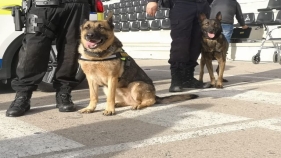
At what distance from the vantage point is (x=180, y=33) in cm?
558

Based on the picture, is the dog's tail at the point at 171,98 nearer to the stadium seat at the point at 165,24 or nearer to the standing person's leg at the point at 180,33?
the standing person's leg at the point at 180,33

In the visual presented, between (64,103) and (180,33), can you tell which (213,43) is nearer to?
(180,33)

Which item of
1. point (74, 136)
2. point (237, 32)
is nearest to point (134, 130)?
point (74, 136)

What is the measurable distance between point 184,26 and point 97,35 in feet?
6.31

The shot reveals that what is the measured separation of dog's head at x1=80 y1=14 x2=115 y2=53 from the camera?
3.95 m

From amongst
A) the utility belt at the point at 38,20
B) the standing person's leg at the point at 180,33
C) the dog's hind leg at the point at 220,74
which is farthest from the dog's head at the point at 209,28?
the utility belt at the point at 38,20

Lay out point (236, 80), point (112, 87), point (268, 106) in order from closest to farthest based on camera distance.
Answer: point (112, 87) < point (268, 106) < point (236, 80)

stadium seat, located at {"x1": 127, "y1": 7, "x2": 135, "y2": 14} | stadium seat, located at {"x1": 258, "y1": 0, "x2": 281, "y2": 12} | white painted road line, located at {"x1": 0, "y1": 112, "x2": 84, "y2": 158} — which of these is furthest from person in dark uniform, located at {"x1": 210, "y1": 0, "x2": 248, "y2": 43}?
stadium seat, located at {"x1": 127, "y1": 7, "x2": 135, "y2": 14}

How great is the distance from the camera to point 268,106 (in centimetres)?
433

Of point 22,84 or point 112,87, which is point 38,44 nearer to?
point 22,84

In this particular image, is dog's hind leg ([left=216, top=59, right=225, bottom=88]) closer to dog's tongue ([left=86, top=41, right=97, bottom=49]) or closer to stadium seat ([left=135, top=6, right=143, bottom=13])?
dog's tongue ([left=86, top=41, right=97, bottom=49])

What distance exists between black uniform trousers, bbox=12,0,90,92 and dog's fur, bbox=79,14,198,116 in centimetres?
15

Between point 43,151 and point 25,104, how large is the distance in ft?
4.84

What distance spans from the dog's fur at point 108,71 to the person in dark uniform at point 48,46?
0.57ft
